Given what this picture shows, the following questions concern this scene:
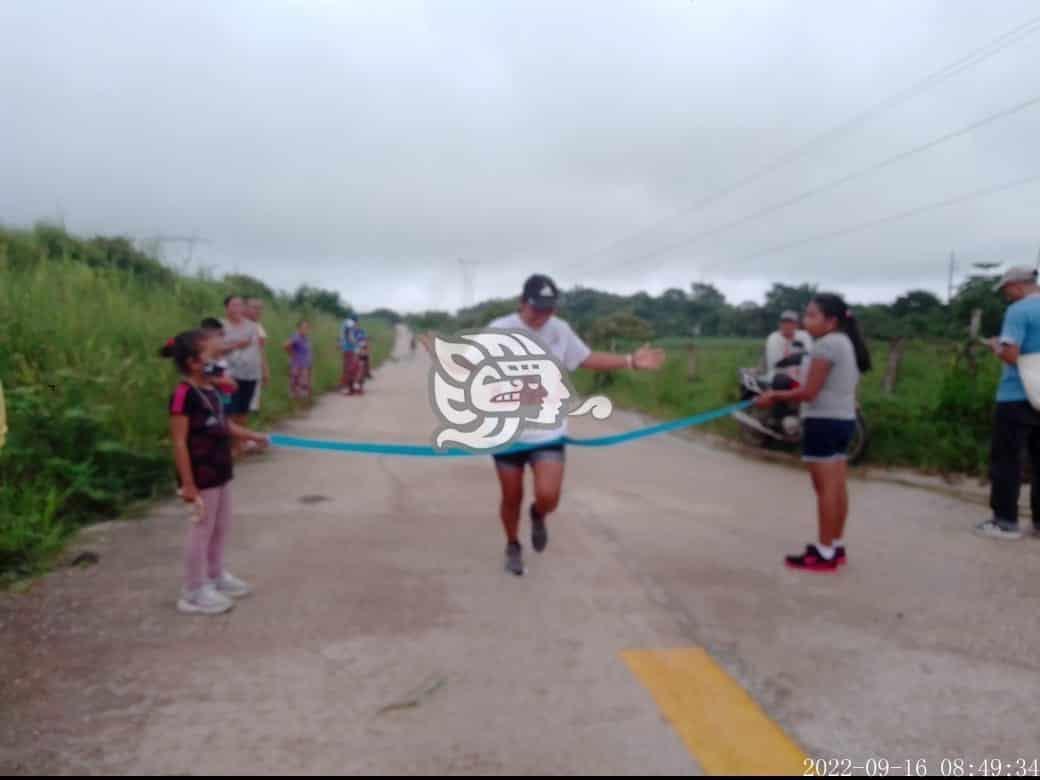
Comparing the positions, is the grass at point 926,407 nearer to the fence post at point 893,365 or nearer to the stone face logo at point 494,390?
the fence post at point 893,365

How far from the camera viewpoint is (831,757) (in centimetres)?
256

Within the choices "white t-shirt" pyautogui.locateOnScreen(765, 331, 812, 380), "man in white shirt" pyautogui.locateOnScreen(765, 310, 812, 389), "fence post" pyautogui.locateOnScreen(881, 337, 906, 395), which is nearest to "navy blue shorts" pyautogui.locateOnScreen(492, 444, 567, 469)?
"man in white shirt" pyautogui.locateOnScreen(765, 310, 812, 389)

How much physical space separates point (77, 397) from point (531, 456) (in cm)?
378

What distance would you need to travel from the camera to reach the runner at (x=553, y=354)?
3.76 meters

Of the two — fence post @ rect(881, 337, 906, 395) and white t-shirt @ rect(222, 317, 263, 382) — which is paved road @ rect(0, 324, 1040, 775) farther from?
fence post @ rect(881, 337, 906, 395)

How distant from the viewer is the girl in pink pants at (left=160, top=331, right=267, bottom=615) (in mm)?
3672

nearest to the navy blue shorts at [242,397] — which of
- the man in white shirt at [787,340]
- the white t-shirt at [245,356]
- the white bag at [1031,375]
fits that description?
the white t-shirt at [245,356]

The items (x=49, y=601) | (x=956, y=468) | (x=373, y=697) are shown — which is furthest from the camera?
(x=956, y=468)

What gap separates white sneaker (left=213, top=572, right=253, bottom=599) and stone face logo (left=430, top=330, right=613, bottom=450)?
1.49 m

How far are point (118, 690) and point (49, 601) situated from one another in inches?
46.7

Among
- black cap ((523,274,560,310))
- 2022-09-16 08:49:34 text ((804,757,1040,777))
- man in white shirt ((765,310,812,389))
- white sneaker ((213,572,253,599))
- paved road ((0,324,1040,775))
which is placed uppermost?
black cap ((523,274,560,310))

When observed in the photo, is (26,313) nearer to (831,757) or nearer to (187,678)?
(187,678)

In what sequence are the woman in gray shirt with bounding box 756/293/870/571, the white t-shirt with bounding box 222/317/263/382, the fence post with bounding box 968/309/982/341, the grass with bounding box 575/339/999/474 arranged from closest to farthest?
the woman in gray shirt with bounding box 756/293/870/571 < the fence post with bounding box 968/309/982/341 < the white t-shirt with bounding box 222/317/263/382 < the grass with bounding box 575/339/999/474

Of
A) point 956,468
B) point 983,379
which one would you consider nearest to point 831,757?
point 956,468
